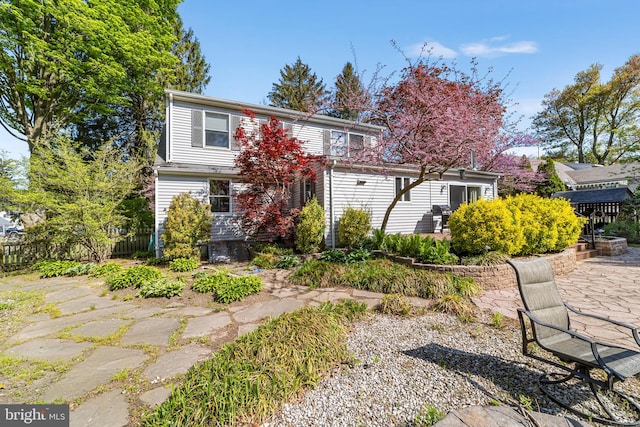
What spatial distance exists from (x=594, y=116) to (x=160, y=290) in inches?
1406

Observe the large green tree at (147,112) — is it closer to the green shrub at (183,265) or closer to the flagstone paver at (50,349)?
the green shrub at (183,265)

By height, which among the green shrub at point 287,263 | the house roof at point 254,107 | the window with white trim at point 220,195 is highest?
the house roof at point 254,107

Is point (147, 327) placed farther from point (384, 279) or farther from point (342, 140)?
point (342, 140)

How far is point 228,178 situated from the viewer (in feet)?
33.3

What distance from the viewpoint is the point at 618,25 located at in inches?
314

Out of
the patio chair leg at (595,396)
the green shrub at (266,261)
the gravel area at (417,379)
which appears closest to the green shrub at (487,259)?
the gravel area at (417,379)

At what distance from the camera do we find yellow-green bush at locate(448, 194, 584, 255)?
19.4 ft

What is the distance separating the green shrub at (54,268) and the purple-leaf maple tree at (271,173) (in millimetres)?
4725

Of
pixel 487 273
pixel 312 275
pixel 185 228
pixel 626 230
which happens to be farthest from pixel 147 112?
pixel 626 230

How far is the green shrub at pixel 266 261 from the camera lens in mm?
7324

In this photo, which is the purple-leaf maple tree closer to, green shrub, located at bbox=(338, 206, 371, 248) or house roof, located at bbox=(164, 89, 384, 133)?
house roof, located at bbox=(164, 89, 384, 133)

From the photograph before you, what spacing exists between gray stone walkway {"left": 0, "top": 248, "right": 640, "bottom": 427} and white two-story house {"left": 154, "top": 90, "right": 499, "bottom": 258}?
4.15m

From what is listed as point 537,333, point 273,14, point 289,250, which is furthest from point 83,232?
point 537,333

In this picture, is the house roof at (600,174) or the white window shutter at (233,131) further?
the house roof at (600,174)
